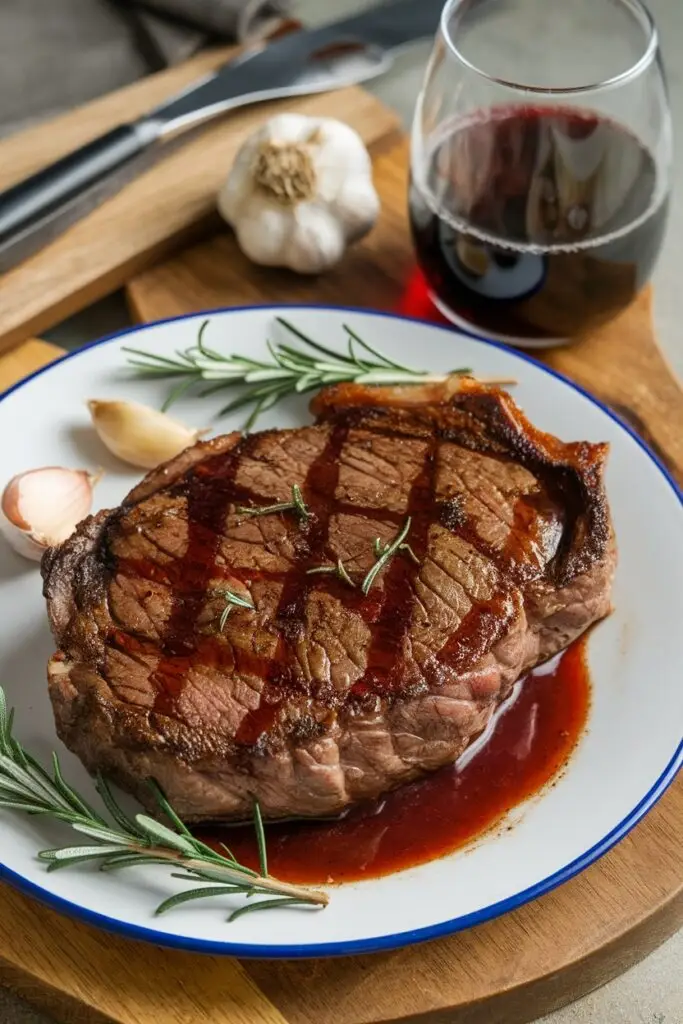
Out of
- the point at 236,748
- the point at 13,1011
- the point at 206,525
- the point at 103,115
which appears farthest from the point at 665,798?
the point at 103,115

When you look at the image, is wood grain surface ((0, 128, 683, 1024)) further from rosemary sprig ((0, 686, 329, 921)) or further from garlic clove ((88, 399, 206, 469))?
garlic clove ((88, 399, 206, 469))

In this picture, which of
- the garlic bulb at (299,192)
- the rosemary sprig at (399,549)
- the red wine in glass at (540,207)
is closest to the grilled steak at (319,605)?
the rosemary sprig at (399,549)

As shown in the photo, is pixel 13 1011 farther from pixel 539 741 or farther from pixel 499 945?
pixel 539 741

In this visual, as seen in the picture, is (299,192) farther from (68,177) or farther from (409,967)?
(409,967)

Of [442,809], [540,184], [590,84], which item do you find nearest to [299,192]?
[540,184]

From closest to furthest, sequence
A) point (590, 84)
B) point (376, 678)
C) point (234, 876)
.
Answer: point (234, 876) < point (376, 678) < point (590, 84)

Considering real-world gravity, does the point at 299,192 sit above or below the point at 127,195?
below

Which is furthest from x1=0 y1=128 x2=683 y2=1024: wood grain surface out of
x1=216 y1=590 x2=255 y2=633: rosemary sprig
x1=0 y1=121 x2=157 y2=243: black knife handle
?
x1=0 y1=121 x2=157 y2=243: black knife handle
